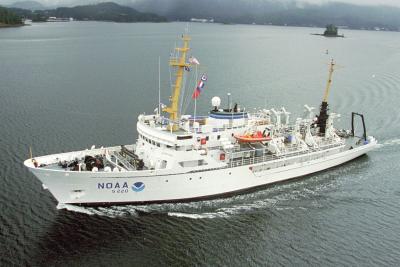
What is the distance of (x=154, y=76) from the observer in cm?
6550

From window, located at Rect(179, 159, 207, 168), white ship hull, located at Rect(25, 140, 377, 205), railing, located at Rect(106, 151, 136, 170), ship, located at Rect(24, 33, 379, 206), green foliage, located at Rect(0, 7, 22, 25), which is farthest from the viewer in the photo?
green foliage, located at Rect(0, 7, 22, 25)

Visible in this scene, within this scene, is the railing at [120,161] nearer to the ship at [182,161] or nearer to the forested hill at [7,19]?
the ship at [182,161]

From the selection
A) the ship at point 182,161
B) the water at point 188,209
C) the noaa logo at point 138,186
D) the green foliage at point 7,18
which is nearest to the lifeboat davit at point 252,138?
the ship at point 182,161

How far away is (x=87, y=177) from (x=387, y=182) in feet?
71.6

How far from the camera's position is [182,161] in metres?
25.0

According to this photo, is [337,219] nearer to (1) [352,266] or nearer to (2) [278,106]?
(1) [352,266]

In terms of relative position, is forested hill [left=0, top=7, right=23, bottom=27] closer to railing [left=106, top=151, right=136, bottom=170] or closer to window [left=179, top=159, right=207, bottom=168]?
railing [left=106, top=151, right=136, bottom=170]

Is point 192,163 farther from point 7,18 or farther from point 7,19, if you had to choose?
point 7,18

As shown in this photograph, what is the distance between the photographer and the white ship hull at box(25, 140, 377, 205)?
75.6 feet

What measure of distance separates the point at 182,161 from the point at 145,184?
272cm

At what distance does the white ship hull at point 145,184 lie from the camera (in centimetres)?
2303

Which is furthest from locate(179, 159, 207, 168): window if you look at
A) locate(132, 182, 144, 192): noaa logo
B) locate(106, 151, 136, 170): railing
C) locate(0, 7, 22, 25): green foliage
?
locate(0, 7, 22, 25): green foliage

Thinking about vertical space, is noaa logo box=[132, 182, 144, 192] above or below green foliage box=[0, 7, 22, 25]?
below

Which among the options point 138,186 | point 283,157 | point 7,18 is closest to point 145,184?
point 138,186
